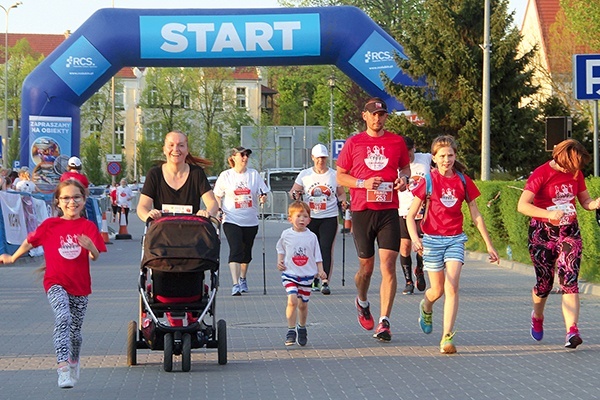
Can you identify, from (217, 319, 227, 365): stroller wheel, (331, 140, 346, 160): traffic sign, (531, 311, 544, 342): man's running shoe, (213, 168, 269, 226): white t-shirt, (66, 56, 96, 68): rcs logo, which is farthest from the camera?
(331, 140, 346, 160): traffic sign

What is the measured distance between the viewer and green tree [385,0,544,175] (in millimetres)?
37688

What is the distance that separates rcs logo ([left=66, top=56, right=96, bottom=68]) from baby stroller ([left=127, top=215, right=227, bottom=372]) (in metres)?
20.2

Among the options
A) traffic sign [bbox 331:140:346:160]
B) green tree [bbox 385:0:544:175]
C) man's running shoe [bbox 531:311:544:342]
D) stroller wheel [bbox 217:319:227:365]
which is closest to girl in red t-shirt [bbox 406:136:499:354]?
man's running shoe [bbox 531:311:544:342]

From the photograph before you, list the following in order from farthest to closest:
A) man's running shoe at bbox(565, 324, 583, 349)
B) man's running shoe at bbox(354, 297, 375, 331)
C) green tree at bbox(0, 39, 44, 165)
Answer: green tree at bbox(0, 39, 44, 165)
man's running shoe at bbox(354, 297, 375, 331)
man's running shoe at bbox(565, 324, 583, 349)

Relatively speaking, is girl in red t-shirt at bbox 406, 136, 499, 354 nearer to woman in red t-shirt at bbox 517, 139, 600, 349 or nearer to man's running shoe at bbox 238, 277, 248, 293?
woman in red t-shirt at bbox 517, 139, 600, 349

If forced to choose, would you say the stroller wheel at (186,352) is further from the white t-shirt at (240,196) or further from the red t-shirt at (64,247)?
the white t-shirt at (240,196)

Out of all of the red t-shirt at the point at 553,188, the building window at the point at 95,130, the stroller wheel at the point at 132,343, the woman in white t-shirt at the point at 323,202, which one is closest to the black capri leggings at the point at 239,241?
the woman in white t-shirt at the point at 323,202

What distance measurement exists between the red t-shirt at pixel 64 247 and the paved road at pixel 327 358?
0.74 m

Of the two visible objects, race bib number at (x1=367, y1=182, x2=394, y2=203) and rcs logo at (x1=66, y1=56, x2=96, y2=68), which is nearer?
→ race bib number at (x1=367, y1=182, x2=394, y2=203)

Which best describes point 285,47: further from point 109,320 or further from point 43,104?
point 109,320

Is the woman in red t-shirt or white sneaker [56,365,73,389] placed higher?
the woman in red t-shirt

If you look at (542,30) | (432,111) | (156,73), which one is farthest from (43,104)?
(156,73)

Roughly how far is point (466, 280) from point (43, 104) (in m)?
14.1

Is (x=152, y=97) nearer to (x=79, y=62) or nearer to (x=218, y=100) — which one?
(x=218, y=100)
